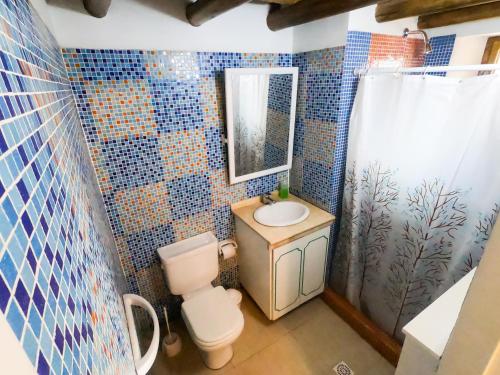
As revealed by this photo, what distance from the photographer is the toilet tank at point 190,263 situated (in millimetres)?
1733

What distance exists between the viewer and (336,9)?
4.25 ft

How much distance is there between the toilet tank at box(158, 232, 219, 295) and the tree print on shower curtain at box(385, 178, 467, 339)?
1.33m

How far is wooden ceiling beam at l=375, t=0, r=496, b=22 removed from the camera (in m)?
1.32

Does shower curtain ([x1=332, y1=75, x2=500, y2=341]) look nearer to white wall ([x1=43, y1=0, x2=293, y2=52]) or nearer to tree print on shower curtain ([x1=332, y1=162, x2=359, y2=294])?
tree print on shower curtain ([x1=332, y1=162, x2=359, y2=294])

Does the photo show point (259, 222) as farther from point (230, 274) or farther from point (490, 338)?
point (490, 338)

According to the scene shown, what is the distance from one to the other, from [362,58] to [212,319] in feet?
6.57

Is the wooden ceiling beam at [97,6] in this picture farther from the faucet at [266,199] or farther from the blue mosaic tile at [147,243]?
the faucet at [266,199]

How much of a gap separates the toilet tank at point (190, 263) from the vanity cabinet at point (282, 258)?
0.29m

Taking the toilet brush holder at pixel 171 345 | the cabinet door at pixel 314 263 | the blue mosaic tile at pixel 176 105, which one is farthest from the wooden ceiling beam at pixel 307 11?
the toilet brush holder at pixel 171 345

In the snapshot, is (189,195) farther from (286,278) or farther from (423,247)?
(423,247)

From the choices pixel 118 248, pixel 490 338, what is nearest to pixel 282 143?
pixel 118 248

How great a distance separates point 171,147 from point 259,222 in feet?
2.71

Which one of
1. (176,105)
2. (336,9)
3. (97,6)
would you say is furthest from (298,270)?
(97,6)

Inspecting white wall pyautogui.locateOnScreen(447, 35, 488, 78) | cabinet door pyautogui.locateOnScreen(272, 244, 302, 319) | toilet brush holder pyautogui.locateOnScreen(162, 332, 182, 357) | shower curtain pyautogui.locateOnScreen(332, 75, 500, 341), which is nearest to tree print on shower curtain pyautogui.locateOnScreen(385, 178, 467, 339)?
shower curtain pyautogui.locateOnScreen(332, 75, 500, 341)
